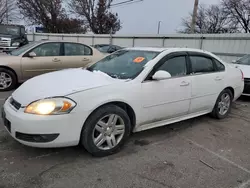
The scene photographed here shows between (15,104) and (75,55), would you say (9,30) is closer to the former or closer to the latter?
(75,55)

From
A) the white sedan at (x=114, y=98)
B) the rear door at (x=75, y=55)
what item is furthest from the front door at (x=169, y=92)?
the rear door at (x=75, y=55)

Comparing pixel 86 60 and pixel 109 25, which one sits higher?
pixel 109 25

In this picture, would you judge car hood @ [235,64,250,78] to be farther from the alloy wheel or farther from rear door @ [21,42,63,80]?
rear door @ [21,42,63,80]

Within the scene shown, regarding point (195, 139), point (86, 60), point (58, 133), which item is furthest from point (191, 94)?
point (86, 60)

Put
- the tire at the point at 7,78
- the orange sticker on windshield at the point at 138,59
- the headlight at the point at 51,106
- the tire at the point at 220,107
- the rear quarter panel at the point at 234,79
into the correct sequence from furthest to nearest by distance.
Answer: the tire at the point at 7,78 < the rear quarter panel at the point at 234,79 < the tire at the point at 220,107 < the orange sticker on windshield at the point at 138,59 < the headlight at the point at 51,106

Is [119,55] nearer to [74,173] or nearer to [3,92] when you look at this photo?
[74,173]

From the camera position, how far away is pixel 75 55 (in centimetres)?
736

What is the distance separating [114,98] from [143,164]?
90 cm

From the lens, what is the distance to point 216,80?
14.7ft

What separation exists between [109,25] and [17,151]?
35.1 m

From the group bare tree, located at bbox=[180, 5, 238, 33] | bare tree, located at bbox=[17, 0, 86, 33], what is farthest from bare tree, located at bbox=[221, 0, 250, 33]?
bare tree, located at bbox=[17, 0, 86, 33]

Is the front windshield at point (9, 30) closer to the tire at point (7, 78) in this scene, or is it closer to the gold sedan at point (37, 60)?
the gold sedan at point (37, 60)

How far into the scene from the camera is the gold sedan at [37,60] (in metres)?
6.34

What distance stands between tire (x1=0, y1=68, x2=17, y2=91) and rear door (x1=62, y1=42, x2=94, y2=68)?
1442mm
